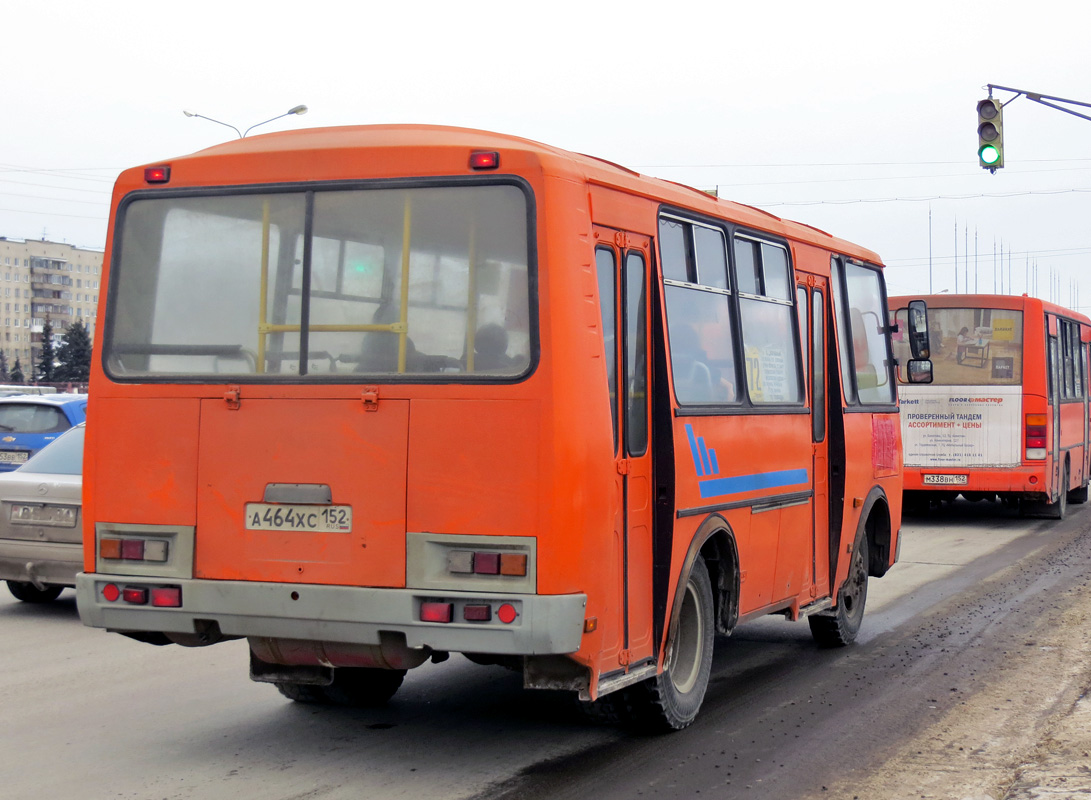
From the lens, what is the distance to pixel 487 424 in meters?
5.89

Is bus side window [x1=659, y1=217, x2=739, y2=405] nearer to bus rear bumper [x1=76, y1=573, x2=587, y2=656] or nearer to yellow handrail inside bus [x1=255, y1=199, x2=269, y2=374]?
bus rear bumper [x1=76, y1=573, x2=587, y2=656]

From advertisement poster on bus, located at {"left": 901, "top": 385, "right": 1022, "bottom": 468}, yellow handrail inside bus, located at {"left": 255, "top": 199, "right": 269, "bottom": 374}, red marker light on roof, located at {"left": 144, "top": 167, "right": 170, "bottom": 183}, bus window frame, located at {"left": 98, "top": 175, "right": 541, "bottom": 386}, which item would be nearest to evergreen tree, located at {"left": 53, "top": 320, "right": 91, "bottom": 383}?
advertisement poster on bus, located at {"left": 901, "top": 385, "right": 1022, "bottom": 468}

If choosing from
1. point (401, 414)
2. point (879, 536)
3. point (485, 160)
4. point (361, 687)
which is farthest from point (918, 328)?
point (401, 414)

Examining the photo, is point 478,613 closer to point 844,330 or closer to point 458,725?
point 458,725

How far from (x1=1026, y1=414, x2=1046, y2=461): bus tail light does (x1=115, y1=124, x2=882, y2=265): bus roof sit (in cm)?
1346

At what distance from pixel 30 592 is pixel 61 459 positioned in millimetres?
1360

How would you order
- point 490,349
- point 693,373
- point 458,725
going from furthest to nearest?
1. point 458,725
2. point 693,373
3. point 490,349

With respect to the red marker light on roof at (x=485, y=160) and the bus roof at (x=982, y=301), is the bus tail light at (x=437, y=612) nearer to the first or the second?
the red marker light on roof at (x=485, y=160)

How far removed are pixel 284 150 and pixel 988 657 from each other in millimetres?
6015

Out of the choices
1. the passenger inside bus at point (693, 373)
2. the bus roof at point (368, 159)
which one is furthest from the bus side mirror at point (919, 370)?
the bus roof at point (368, 159)

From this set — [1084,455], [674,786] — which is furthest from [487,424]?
[1084,455]

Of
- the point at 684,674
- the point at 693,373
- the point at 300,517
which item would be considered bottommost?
the point at 684,674

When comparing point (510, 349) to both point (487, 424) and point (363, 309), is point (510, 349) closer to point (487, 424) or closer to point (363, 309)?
point (487, 424)

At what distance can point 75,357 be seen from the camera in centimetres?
8488
